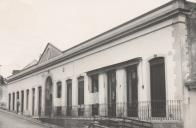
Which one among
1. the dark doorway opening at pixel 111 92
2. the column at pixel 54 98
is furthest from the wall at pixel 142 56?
the column at pixel 54 98

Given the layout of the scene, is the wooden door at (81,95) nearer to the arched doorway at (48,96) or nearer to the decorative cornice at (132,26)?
the decorative cornice at (132,26)

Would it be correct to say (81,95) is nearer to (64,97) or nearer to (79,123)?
(64,97)

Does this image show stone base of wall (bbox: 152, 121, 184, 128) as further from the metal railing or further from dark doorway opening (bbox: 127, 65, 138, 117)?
dark doorway opening (bbox: 127, 65, 138, 117)

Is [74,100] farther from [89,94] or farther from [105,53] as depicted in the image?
[105,53]

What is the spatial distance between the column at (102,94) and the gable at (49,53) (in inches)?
311

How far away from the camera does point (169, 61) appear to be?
63.8 feet

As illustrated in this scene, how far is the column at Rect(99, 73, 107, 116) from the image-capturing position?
83.4ft

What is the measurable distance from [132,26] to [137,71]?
2.52 metres

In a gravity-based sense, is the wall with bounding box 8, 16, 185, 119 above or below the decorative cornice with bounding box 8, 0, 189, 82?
below

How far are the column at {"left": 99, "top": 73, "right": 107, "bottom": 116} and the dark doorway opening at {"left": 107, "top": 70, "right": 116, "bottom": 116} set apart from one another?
350mm

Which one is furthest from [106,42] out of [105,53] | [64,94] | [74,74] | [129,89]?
[64,94]

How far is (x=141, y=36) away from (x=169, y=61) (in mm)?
2934

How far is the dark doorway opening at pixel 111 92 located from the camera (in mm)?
24531

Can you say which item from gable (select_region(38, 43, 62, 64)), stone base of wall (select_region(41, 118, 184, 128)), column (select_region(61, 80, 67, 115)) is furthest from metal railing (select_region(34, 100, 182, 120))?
gable (select_region(38, 43, 62, 64))
